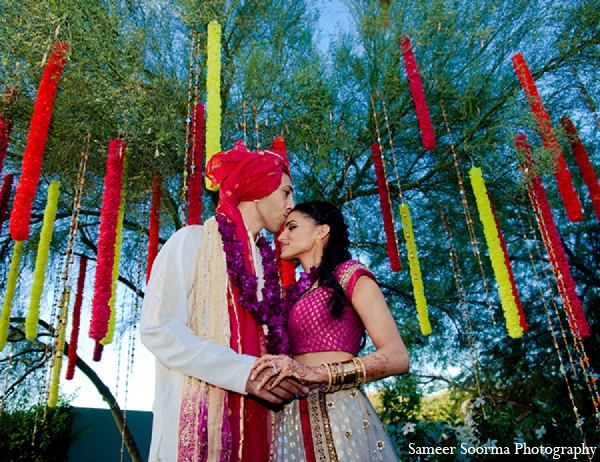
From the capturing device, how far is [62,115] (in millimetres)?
5770

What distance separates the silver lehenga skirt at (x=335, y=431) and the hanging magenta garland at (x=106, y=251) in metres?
3.07

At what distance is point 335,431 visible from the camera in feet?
6.34

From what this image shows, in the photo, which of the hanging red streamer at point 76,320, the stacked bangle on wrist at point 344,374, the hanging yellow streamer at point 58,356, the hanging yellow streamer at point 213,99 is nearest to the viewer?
the stacked bangle on wrist at point 344,374

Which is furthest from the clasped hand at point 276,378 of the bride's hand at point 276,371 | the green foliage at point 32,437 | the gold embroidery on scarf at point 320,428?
the green foliage at point 32,437

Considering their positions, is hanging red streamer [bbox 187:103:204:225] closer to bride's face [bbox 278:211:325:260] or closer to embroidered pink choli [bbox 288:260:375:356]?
bride's face [bbox 278:211:325:260]

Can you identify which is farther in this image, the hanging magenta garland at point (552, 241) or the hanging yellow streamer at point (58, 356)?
the hanging magenta garland at point (552, 241)

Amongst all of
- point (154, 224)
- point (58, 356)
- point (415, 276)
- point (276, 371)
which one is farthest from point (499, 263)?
point (58, 356)

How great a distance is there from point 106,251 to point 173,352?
324cm

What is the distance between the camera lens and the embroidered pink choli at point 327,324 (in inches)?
85.2

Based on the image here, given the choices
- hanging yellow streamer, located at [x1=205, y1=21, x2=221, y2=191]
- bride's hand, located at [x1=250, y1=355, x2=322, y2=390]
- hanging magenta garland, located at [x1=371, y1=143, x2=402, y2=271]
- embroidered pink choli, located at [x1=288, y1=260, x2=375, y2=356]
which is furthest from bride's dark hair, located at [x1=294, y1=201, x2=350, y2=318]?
hanging magenta garland, located at [x1=371, y1=143, x2=402, y2=271]

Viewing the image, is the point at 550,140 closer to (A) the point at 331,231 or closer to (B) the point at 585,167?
(B) the point at 585,167

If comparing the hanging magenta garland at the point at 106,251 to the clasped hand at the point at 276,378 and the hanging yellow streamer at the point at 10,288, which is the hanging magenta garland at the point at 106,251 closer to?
the hanging yellow streamer at the point at 10,288

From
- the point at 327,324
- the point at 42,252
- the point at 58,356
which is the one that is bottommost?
the point at 327,324

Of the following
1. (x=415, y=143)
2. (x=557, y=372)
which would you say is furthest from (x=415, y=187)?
(x=557, y=372)
